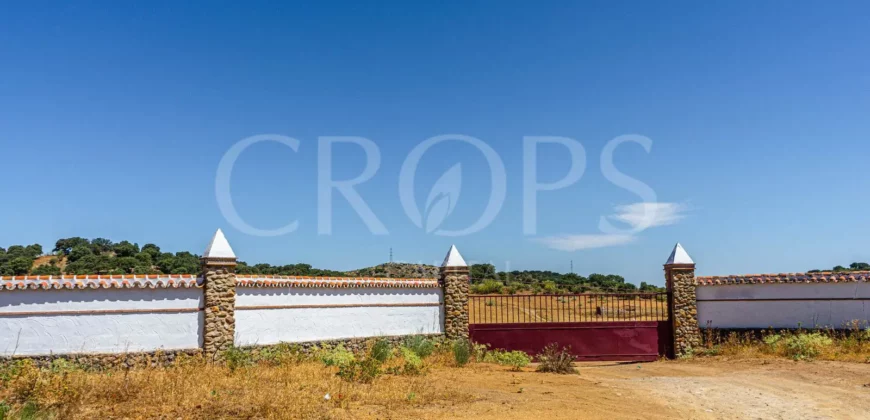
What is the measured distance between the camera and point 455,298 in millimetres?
20172

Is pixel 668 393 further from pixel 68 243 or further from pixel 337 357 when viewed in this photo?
pixel 68 243

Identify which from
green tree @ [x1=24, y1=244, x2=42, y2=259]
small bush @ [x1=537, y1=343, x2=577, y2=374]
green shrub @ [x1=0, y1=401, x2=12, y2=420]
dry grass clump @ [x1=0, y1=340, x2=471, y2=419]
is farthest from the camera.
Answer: green tree @ [x1=24, y1=244, x2=42, y2=259]

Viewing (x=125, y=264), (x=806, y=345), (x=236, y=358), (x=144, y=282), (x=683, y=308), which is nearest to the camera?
(x=144, y=282)

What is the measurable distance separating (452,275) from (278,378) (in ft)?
25.7

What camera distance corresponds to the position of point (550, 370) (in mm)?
16906

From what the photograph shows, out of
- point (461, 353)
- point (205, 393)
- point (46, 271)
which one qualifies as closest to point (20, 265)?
point (46, 271)

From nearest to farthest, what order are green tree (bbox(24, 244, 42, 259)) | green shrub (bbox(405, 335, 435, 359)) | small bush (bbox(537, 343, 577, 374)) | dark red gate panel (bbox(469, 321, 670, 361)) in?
small bush (bbox(537, 343, 577, 374)) → green shrub (bbox(405, 335, 435, 359)) → dark red gate panel (bbox(469, 321, 670, 361)) → green tree (bbox(24, 244, 42, 259))

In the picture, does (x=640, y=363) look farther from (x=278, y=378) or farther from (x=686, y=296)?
(x=278, y=378)

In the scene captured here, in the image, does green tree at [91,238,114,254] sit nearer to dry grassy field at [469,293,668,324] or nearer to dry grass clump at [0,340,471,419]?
dry grassy field at [469,293,668,324]

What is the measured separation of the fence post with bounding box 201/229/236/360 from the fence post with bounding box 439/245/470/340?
6.61 metres

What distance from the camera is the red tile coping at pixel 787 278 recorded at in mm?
19078

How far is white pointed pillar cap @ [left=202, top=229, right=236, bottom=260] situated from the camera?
628 inches

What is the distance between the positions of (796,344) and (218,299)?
1561 centimetres

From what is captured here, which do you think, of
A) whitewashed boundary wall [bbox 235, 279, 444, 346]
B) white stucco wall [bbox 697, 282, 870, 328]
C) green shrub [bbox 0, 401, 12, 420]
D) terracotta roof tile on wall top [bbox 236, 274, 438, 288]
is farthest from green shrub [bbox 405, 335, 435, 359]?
green shrub [bbox 0, 401, 12, 420]
